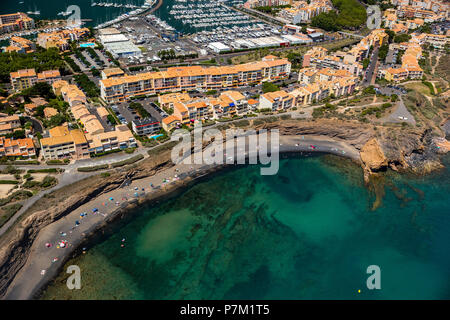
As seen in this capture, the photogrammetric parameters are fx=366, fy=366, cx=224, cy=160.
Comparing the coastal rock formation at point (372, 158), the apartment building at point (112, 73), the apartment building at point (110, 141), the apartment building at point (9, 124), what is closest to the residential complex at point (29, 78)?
the apartment building at point (112, 73)

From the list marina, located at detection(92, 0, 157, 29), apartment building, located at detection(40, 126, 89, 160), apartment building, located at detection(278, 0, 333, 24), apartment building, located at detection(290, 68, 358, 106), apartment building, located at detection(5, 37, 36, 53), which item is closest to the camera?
apartment building, located at detection(40, 126, 89, 160)

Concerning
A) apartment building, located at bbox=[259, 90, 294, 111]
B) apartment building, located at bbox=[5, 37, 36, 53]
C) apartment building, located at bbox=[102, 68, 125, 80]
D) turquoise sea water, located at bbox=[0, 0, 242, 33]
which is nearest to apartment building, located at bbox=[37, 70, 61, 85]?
apartment building, located at bbox=[102, 68, 125, 80]

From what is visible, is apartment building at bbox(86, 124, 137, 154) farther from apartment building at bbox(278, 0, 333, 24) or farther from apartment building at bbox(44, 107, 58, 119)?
apartment building at bbox(278, 0, 333, 24)

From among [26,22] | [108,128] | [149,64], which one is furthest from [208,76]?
[26,22]

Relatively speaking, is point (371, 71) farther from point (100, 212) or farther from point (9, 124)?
point (9, 124)

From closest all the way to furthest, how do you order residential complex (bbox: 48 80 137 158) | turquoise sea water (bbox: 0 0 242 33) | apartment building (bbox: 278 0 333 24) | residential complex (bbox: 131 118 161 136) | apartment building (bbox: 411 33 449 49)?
residential complex (bbox: 48 80 137 158) < residential complex (bbox: 131 118 161 136) < apartment building (bbox: 411 33 449 49) < turquoise sea water (bbox: 0 0 242 33) < apartment building (bbox: 278 0 333 24)

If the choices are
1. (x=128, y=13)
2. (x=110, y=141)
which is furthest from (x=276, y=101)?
(x=128, y=13)

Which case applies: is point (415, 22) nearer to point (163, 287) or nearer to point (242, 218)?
point (242, 218)

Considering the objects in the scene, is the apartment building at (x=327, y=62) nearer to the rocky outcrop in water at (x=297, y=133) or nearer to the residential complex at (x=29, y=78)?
the rocky outcrop in water at (x=297, y=133)
